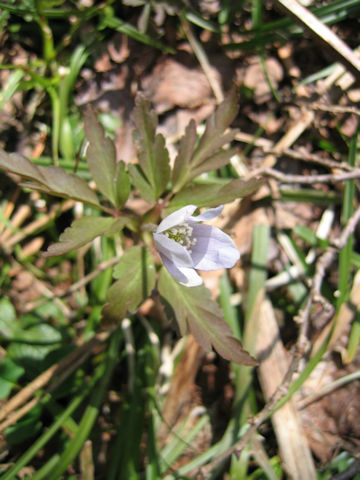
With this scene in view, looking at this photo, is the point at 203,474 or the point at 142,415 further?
the point at 142,415

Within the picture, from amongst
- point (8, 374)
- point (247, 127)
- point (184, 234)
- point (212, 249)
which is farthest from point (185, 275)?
point (247, 127)

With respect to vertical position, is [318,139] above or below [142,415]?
above

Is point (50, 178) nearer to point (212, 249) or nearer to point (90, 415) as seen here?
point (212, 249)

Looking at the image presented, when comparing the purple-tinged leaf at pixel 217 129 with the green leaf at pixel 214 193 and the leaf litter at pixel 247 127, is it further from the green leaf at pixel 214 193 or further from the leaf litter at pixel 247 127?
the leaf litter at pixel 247 127

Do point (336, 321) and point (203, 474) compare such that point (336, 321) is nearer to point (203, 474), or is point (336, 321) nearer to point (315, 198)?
point (315, 198)

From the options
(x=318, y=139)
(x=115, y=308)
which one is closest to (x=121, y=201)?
(x=115, y=308)
